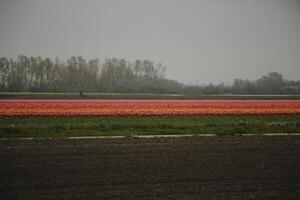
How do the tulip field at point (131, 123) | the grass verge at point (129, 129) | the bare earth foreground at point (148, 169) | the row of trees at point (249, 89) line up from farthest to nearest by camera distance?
the row of trees at point (249, 89) < the tulip field at point (131, 123) < the grass verge at point (129, 129) < the bare earth foreground at point (148, 169)

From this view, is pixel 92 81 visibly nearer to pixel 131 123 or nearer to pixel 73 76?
pixel 73 76

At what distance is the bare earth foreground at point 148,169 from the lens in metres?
8.49

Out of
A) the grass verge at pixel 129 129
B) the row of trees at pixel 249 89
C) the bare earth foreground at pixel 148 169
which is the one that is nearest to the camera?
the bare earth foreground at pixel 148 169

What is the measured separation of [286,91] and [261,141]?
80.8 meters

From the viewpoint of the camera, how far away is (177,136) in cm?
1767

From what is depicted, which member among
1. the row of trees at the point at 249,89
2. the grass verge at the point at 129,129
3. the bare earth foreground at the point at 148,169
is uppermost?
the row of trees at the point at 249,89

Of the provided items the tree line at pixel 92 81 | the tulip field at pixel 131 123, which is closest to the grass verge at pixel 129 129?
the tulip field at pixel 131 123

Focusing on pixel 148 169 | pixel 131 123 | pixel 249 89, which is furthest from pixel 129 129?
pixel 249 89

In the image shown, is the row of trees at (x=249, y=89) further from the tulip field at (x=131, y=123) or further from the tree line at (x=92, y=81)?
the tulip field at (x=131, y=123)

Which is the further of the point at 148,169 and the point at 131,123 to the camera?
the point at 131,123

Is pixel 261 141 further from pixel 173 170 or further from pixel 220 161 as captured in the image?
pixel 173 170

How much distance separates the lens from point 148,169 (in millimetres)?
10680

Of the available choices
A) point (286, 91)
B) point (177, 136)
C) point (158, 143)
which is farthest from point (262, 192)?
point (286, 91)

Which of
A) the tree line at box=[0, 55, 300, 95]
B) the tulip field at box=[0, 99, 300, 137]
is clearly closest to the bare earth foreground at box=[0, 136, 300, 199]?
the tulip field at box=[0, 99, 300, 137]
